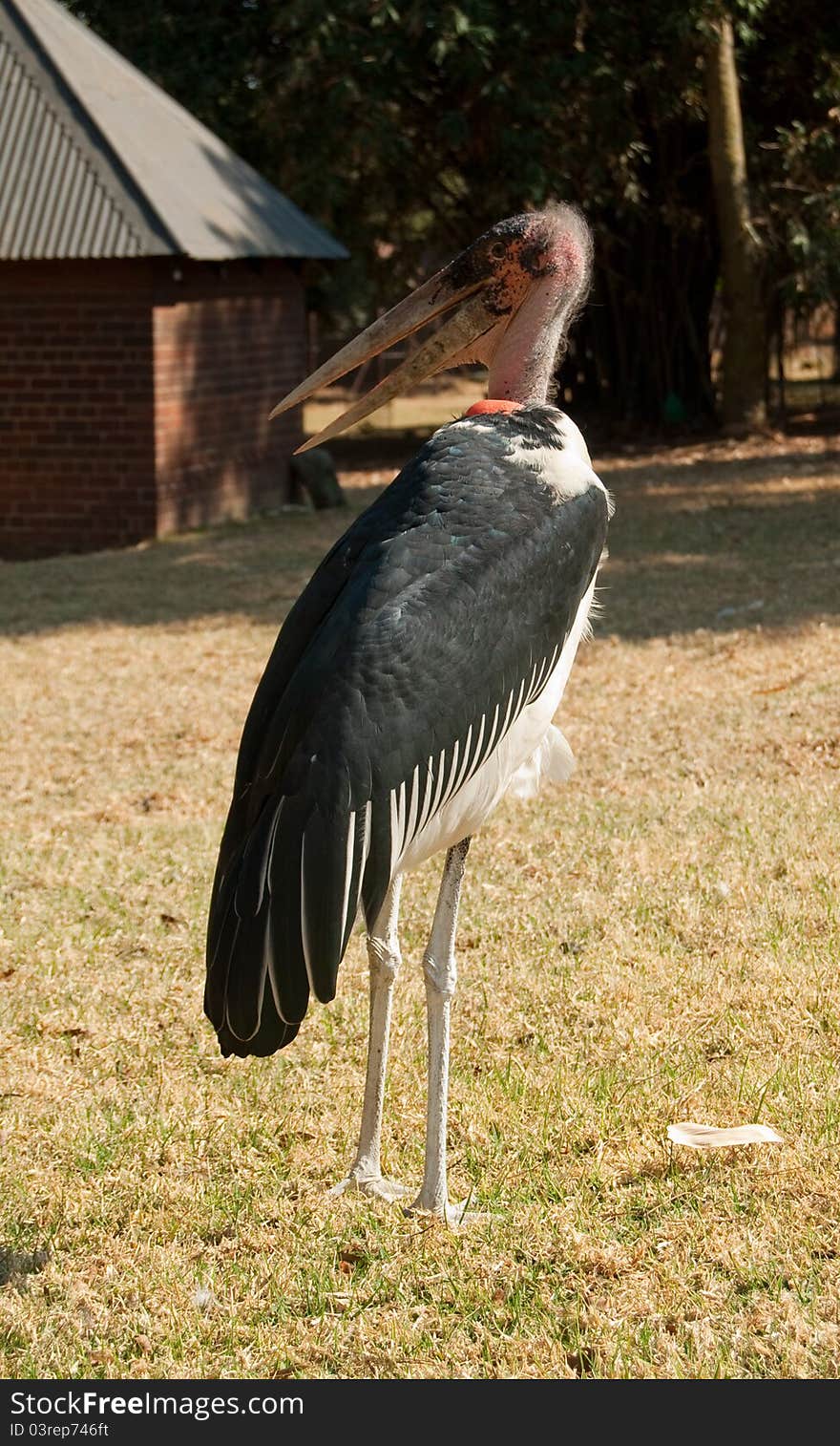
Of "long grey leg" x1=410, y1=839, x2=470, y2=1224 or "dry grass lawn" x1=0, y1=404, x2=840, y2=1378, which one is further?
"long grey leg" x1=410, y1=839, x2=470, y2=1224

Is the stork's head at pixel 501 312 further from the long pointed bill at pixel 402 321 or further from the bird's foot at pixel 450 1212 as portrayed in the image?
the bird's foot at pixel 450 1212

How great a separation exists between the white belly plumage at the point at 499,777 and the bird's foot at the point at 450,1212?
657 mm

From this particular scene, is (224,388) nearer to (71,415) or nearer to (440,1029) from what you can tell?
(71,415)

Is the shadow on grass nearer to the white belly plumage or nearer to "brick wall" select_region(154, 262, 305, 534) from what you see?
"brick wall" select_region(154, 262, 305, 534)

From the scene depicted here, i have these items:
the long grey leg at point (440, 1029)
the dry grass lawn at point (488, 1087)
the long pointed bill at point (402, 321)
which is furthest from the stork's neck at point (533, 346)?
the dry grass lawn at point (488, 1087)

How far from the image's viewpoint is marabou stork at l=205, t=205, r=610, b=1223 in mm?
2904

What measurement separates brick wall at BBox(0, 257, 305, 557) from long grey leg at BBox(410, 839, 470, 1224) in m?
10.6

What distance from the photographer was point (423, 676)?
9.65ft

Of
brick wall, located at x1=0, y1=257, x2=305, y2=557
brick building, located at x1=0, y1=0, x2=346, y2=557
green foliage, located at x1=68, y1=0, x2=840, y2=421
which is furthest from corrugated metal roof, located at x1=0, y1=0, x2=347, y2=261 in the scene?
green foliage, located at x1=68, y1=0, x2=840, y2=421

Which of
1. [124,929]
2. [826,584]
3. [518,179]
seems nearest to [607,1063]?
[124,929]

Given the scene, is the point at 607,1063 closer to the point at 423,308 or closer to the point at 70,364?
the point at 423,308

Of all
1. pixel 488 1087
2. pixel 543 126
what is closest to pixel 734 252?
pixel 543 126

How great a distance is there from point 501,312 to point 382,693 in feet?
3.10

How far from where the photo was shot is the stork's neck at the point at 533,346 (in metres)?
3.36
